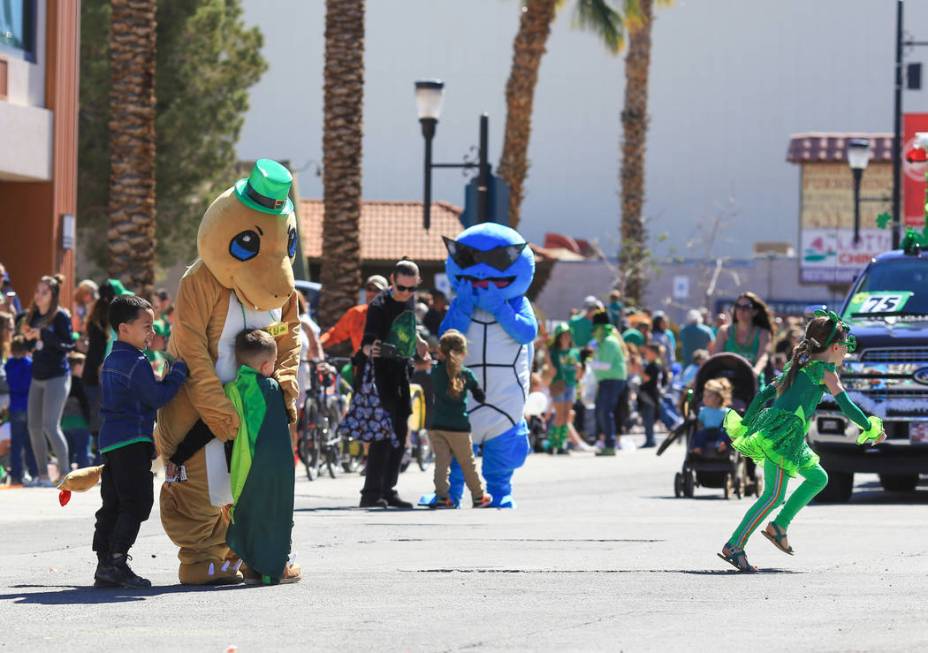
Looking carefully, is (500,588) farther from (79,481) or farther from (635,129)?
(635,129)

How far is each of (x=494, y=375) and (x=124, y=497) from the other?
20.2 ft

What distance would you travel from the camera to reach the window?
23.5 metres

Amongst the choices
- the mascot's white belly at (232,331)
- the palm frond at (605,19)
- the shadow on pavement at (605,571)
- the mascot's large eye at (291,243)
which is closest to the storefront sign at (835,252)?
the palm frond at (605,19)

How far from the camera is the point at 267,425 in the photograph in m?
9.85

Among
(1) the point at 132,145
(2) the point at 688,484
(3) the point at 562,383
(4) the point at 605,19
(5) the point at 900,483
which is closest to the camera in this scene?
(2) the point at 688,484

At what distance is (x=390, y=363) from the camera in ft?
51.6

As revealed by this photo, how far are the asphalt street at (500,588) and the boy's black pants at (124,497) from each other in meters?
0.27

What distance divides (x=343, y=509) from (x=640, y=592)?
6197 mm

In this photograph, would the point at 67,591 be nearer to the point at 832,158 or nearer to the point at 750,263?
the point at 750,263

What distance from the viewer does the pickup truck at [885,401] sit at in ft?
51.6

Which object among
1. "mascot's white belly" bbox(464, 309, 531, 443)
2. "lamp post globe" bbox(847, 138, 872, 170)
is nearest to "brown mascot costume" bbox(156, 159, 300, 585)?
"mascot's white belly" bbox(464, 309, 531, 443)

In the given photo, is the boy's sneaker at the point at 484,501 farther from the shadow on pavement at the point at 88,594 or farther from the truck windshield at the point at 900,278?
the shadow on pavement at the point at 88,594

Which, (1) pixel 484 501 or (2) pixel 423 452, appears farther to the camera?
(2) pixel 423 452

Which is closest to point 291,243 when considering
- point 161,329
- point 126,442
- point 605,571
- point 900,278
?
point 126,442
